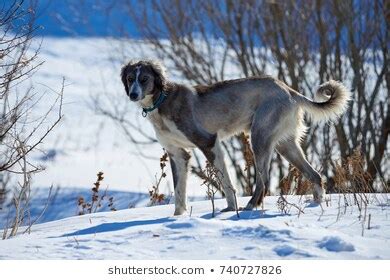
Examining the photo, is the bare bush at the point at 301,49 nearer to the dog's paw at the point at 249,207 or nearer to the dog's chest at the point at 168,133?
the dog's chest at the point at 168,133

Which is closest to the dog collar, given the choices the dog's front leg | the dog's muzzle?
the dog's muzzle

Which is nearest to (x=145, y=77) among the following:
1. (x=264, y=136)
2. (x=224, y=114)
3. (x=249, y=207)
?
(x=224, y=114)

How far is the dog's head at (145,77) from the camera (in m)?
7.53

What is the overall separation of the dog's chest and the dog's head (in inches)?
11.1

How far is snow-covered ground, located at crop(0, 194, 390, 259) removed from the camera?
190 inches

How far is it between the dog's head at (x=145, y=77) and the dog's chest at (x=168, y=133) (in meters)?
0.28

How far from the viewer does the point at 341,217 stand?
231 inches

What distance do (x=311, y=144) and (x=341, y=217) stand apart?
32.7ft

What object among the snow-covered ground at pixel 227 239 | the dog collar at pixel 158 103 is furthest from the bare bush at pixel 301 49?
the snow-covered ground at pixel 227 239

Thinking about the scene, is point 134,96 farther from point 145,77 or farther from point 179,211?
point 179,211

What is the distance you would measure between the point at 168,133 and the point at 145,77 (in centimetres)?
62

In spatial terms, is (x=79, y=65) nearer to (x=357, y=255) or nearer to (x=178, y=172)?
(x=178, y=172)

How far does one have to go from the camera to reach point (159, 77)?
7.64 m
